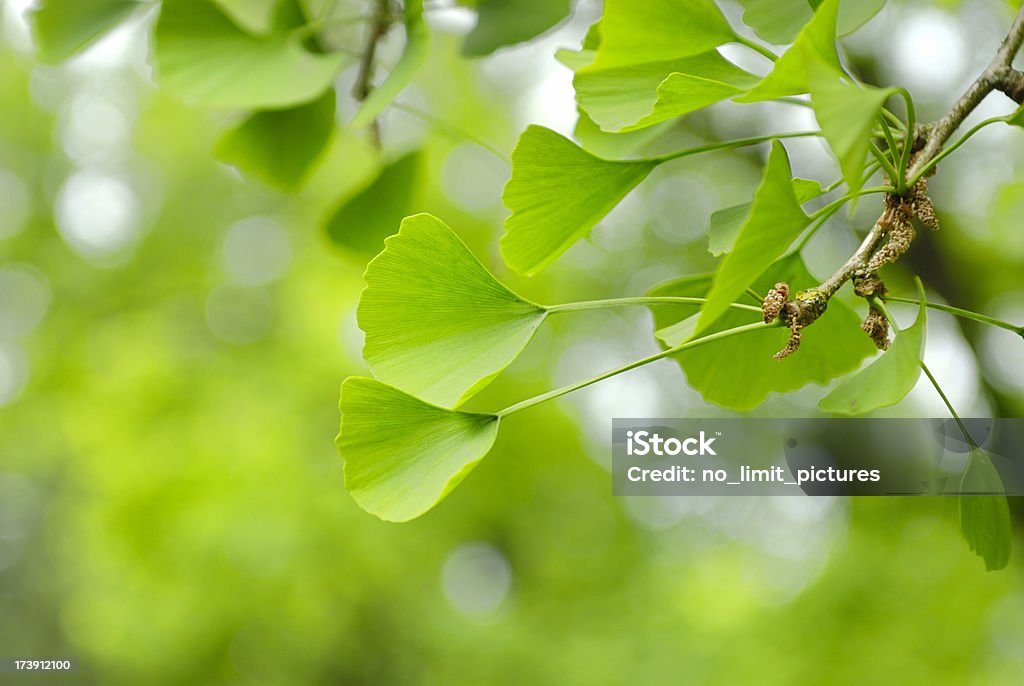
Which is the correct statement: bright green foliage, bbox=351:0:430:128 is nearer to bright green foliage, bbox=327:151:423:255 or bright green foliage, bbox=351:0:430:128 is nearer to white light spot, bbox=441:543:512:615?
bright green foliage, bbox=327:151:423:255

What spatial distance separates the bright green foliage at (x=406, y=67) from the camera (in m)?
0.27

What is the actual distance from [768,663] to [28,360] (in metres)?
2.64

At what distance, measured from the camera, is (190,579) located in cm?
202

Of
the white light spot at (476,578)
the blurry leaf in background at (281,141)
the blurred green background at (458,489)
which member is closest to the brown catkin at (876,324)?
the blurry leaf in background at (281,141)

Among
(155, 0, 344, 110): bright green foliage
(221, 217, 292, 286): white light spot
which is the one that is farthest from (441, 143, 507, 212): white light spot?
(155, 0, 344, 110): bright green foliage

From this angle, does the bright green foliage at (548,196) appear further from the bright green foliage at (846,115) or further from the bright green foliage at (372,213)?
the bright green foliage at (372,213)

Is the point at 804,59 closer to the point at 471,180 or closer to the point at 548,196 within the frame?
the point at 548,196

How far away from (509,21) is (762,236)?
245 millimetres

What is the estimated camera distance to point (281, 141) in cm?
39

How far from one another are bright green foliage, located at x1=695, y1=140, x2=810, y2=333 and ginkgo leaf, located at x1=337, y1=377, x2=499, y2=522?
7 centimetres

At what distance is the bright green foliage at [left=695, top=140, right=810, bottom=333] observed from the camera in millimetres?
147

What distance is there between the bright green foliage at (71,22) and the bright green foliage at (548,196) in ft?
0.78

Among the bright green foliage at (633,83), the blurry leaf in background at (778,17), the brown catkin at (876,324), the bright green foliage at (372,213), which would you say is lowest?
the brown catkin at (876,324)

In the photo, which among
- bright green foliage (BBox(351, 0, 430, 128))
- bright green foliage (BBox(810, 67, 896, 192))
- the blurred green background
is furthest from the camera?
the blurred green background
